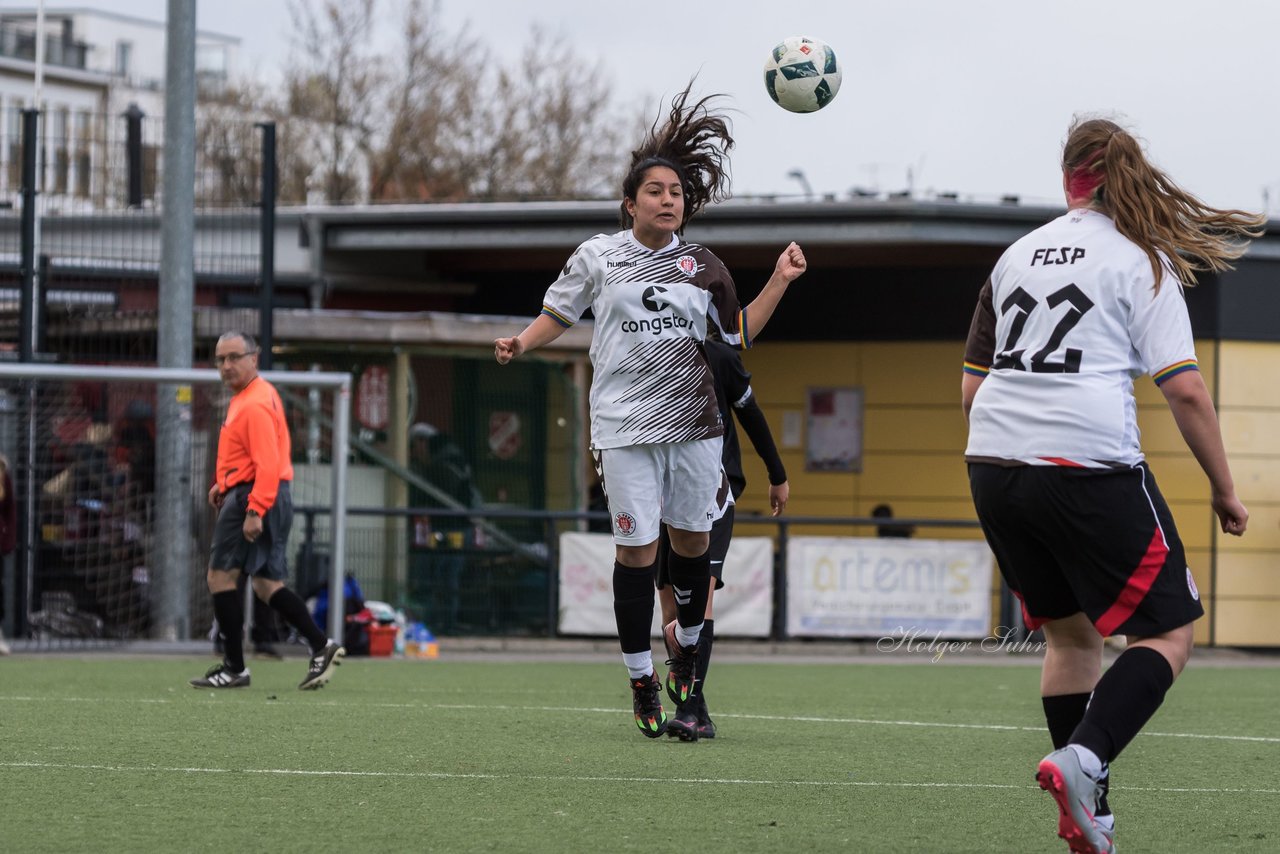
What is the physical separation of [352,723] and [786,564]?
33.2ft

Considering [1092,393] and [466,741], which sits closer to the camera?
[1092,393]

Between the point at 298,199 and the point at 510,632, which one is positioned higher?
the point at 298,199

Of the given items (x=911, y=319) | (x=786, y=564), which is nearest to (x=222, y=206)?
(x=786, y=564)

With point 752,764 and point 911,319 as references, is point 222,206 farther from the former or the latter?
point 752,764

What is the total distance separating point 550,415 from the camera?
18922 mm

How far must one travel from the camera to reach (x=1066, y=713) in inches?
195

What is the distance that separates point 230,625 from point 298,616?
0.38m

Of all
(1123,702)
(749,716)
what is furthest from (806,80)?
(1123,702)

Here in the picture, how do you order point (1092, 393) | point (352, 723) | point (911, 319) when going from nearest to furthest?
point (1092, 393) → point (352, 723) → point (911, 319)

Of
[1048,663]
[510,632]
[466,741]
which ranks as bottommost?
[510,632]

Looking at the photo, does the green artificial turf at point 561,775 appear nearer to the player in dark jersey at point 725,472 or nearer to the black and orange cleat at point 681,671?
the black and orange cleat at point 681,671

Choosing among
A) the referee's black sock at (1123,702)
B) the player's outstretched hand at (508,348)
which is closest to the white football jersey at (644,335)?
the player's outstretched hand at (508,348)

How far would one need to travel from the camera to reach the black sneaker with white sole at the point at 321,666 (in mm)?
10055

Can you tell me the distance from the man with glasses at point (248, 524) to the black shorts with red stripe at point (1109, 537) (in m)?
6.13
